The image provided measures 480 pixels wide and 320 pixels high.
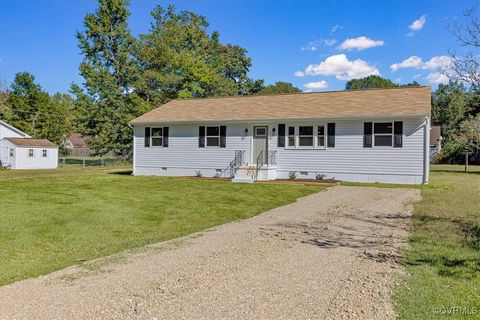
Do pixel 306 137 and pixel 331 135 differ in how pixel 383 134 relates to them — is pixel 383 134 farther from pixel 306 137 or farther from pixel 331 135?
pixel 306 137

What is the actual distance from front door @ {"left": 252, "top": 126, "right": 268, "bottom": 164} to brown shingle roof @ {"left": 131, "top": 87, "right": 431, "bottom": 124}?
71 cm

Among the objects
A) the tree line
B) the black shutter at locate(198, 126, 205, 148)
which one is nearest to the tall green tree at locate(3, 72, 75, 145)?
the tree line

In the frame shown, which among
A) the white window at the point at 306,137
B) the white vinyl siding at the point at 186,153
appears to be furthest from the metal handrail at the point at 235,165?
the white window at the point at 306,137

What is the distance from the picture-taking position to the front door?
1972 centimetres

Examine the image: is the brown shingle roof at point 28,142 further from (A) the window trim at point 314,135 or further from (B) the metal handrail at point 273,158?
(A) the window trim at point 314,135

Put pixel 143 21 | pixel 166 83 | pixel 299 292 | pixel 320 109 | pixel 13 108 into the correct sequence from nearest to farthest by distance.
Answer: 1. pixel 299 292
2. pixel 320 109
3. pixel 166 83
4. pixel 143 21
5. pixel 13 108

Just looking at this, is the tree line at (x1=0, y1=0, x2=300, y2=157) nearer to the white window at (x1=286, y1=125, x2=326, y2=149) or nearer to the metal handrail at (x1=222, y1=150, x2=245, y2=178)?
A: the metal handrail at (x1=222, y1=150, x2=245, y2=178)

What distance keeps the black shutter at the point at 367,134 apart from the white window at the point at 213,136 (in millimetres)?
7126

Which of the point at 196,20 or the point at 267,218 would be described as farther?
the point at 196,20

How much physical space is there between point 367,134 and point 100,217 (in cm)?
1250

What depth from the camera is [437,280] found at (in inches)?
177

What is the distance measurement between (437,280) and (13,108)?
5045 centimetres

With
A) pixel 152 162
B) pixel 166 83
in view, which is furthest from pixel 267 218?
pixel 166 83

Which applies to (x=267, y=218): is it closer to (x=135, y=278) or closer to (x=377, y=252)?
(x=377, y=252)
